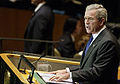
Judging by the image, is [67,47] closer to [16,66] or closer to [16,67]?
[16,66]

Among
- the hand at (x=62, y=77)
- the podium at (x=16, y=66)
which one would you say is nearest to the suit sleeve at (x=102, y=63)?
the hand at (x=62, y=77)

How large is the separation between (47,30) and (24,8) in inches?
102

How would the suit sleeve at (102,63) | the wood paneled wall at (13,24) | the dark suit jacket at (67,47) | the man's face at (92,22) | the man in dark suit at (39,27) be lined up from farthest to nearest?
the wood paneled wall at (13,24)
the dark suit jacket at (67,47)
the man in dark suit at (39,27)
the man's face at (92,22)
the suit sleeve at (102,63)

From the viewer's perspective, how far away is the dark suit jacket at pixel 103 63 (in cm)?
216

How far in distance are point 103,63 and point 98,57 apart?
0.23 feet

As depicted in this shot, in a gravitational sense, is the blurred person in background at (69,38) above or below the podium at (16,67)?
below

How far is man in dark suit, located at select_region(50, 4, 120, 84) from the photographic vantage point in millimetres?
2160

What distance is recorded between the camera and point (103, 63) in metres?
2.16

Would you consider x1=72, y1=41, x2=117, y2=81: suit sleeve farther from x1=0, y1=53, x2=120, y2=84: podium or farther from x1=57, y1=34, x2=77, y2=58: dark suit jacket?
x1=57, y1=34, x2=77, y2=58: dark suit jacket

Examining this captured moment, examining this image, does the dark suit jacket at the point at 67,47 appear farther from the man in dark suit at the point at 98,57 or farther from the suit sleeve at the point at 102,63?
the suit sleeve at the point at 102,63

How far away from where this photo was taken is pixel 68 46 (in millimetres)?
4500

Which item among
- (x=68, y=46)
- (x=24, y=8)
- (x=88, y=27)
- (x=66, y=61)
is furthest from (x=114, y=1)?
(x=88, y=27)

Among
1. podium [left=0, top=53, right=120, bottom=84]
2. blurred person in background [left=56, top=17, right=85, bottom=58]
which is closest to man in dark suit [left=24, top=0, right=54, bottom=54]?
blurred person in background [left=56, top=17, right=85, bottom=58]

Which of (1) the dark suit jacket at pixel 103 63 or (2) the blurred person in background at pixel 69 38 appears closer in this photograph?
(1) the dark suit jacket at pixel 103 63
